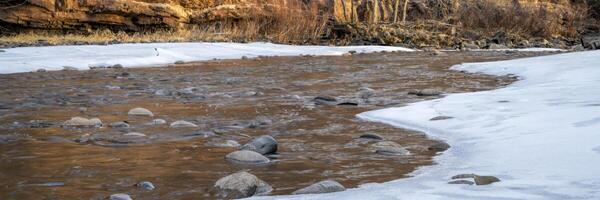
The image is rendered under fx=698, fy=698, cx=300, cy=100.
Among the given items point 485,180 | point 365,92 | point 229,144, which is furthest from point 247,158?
point 365,92

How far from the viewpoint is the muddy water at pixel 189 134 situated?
275 cm

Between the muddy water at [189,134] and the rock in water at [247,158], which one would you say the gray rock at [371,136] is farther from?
the rock in water at [247,158]

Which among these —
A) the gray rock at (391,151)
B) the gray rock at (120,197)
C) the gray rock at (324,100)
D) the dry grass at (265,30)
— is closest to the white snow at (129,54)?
the dry grass at (265,30)

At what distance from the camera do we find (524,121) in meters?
3.69

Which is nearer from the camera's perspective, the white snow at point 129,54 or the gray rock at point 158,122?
the gray rock at point 158,122

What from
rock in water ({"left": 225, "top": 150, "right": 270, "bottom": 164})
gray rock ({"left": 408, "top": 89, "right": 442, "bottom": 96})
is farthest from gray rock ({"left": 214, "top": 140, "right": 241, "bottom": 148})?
gray rock ({"left": 408, "top": 89, "right": 442, "bottom": 96})

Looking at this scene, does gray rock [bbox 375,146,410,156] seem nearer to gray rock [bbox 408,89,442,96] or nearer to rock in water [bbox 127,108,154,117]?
rock in water [bbox 127,108,154,117]

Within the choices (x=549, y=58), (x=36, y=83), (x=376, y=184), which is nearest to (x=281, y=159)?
(x=376, y=184)

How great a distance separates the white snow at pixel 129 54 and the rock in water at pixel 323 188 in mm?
7689

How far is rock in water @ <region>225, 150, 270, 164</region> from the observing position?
10.3 ft

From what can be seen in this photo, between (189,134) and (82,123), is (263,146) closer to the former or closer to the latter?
(189,134)

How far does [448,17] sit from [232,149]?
22.4 meters

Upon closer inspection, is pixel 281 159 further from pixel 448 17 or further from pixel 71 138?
pixel 448 17

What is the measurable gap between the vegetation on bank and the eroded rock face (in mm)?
226
